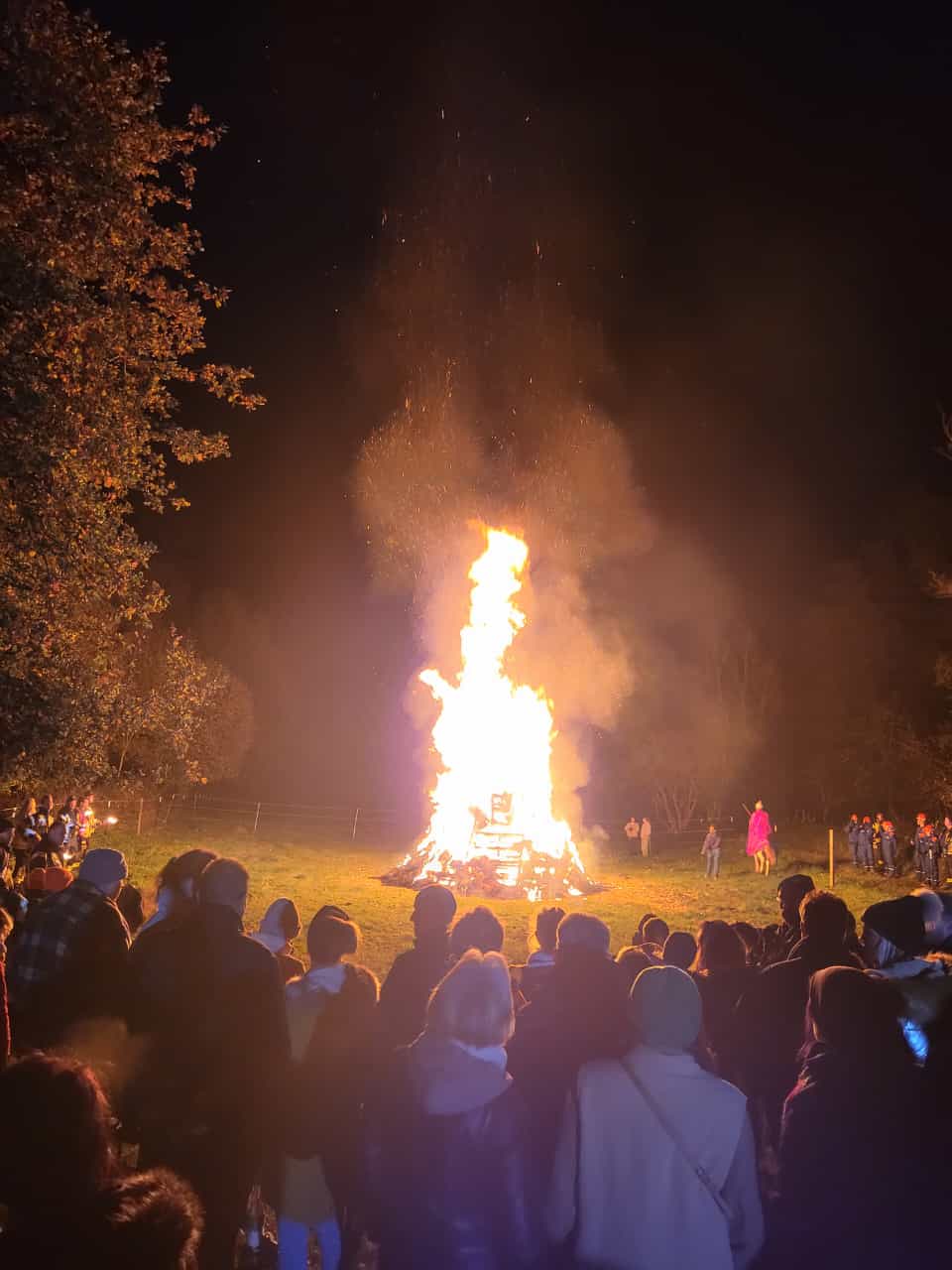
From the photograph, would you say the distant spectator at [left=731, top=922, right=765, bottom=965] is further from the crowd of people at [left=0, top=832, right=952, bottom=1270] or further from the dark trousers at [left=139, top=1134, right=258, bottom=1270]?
the dark trousers at [left=139, top=1134, right=258, bottom=1270]

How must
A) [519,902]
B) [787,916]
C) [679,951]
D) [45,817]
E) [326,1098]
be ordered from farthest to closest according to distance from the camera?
[519,902] → [45,817] → [787,916] → [679,951] → [326,1098]

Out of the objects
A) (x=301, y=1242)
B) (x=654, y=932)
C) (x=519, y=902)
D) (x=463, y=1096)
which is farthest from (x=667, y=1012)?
(x=519, y=902)

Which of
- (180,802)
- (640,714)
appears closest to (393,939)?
→ (180,802)

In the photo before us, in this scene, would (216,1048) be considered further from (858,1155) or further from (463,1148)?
(858,1155)

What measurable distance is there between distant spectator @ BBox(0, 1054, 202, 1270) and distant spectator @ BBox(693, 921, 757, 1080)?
327 centimetres

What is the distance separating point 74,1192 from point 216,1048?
190cm

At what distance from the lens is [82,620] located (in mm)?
13547

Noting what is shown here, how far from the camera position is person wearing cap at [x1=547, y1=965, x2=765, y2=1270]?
3064mm

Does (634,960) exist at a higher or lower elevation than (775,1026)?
higher

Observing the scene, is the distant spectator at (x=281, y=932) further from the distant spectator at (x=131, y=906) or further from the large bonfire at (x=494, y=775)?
the large bonfire at (x=494, y=775)

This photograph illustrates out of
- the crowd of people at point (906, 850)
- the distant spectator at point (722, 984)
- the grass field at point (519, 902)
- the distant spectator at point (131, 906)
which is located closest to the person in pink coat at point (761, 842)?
the grass field at point (519, 902)

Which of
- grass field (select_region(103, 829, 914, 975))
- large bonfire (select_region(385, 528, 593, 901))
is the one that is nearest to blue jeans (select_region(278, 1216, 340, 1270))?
grass field (select_region(103, 829, 914, 975))

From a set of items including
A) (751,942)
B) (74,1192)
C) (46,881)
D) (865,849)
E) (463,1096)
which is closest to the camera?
(74,1192)

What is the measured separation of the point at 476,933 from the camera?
491 cm
